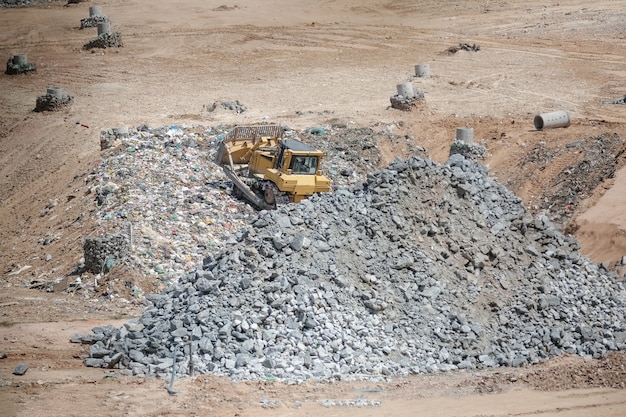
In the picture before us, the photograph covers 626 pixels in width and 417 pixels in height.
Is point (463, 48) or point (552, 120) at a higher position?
point (463, 48)

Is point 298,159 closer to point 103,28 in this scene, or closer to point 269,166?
point 269,166

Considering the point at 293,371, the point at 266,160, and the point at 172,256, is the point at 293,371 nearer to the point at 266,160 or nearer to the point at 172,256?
the point at 172,256

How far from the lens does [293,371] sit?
1414cm

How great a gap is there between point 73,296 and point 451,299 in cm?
637

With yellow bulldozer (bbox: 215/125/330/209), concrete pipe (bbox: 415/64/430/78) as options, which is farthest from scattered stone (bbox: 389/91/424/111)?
yellow bulldozer (bbox: 215/125/330/209)

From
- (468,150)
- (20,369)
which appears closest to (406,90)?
(468,150)

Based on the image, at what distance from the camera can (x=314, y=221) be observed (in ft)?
53.5

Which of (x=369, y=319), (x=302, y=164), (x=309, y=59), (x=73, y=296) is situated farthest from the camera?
(x=309, y=59)

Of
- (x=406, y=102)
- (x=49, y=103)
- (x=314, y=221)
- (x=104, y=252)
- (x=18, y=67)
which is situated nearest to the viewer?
(x=314, y=221)

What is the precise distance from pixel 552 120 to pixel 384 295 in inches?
433

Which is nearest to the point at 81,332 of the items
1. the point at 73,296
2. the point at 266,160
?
the point at 73,296

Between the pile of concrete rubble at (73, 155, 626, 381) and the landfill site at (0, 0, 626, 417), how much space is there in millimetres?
37

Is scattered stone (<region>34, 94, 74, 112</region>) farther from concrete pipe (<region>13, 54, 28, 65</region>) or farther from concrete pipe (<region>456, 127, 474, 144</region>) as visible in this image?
concrete pipe (<region>456, 127, 474, 144</region>)

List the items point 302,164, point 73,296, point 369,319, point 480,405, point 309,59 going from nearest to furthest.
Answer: point 480,405, point 369,319, point 73,296, point 302,164, point 309,59
